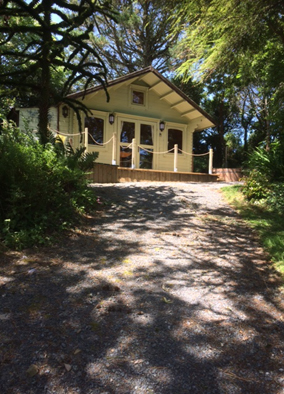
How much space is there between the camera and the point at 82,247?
4.59m

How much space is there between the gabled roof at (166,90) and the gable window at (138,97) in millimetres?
571

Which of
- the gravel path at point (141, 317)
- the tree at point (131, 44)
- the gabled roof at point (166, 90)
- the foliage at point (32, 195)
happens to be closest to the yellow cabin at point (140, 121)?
the gabled roof at point (166, 90)

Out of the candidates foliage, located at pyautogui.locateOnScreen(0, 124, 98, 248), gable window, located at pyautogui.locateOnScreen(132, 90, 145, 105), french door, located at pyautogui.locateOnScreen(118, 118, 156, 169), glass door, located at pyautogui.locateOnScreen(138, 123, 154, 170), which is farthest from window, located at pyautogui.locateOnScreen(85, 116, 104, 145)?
foliage, located at pyautogui.locateOnScreen(0, 124, 98, 248)

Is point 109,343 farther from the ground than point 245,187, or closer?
closer

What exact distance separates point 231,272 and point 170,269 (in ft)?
2.72

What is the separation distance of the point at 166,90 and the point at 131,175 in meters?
6.02

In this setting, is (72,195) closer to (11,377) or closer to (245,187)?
(11,377)

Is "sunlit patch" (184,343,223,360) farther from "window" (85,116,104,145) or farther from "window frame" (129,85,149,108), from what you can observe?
"window frame" (129,85,149,108)

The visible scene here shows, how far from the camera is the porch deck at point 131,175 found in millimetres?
10771

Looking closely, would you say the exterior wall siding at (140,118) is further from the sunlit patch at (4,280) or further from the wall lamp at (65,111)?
the sunlit patch at (4,280)

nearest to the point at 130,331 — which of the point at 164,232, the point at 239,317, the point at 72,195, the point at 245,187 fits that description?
the point at 239,317

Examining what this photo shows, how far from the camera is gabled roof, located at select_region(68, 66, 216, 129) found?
1421cm

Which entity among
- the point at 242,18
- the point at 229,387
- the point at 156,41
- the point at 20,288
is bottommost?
the point at 229,387

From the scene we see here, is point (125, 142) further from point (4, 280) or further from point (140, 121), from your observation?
point (4, 280)
